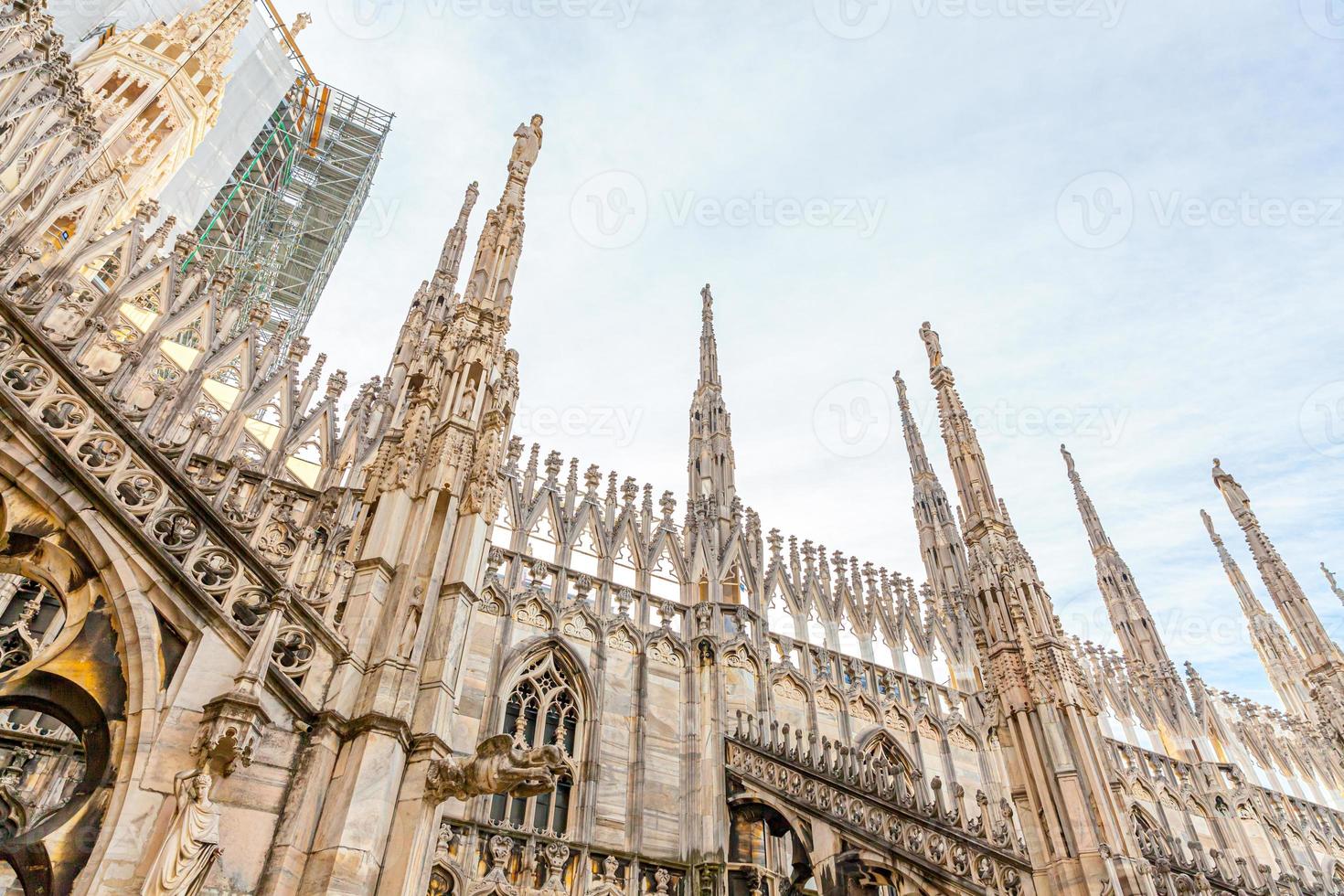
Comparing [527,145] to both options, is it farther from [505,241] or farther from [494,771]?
[494,771]

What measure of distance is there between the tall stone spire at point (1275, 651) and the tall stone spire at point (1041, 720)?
2304 cm

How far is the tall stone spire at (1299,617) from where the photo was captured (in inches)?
903

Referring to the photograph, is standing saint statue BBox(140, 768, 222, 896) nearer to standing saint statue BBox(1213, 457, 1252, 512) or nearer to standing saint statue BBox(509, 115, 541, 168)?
standing saint statue BBox(509, 115, 541, 168)

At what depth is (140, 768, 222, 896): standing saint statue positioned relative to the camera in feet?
15.0

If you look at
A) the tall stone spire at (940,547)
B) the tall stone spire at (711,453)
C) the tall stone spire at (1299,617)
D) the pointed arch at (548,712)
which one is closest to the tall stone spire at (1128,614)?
the tall stone spire at (1299,617)

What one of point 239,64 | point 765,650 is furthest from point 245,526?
point 239,64

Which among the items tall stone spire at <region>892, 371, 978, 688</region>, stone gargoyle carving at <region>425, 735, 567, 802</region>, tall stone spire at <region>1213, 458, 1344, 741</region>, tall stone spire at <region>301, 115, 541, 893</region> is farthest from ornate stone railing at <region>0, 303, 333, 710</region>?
tall stone spire at <region>1213, 458, 1344, 741</region>

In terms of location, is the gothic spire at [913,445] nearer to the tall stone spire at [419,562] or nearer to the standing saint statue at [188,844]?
the tall stone spire at [419,562]

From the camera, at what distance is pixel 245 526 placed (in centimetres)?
636

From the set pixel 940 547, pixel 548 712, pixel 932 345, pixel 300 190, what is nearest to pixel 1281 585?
pixel 940 547

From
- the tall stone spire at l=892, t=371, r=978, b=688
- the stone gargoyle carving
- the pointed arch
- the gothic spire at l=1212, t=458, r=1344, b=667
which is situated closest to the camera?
the stone gargoyle carving

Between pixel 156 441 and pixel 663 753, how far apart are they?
10569 mm

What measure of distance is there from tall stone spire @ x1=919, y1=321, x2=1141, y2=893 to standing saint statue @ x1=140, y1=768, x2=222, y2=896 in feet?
29.2

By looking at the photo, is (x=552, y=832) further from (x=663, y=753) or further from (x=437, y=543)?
(x=437, y=543)
